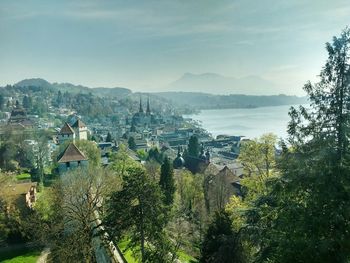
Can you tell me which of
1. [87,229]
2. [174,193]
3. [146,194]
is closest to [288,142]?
[146,194]

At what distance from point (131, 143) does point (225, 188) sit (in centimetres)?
4726

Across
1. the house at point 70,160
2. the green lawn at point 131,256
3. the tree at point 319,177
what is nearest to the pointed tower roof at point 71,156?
the house at point 70,160

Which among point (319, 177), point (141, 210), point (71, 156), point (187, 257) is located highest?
point (319, 177)

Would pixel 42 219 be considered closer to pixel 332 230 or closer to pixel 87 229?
pixel 87 229

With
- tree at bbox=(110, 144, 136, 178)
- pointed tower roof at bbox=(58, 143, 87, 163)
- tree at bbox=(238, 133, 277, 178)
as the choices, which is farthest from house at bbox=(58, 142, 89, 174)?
tree at bbox=(238, 133, 277, 178)

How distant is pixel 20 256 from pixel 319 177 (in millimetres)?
19361

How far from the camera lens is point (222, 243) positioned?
50.2 ft

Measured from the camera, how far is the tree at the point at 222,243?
1352 cm

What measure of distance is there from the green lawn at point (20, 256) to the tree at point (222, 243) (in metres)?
10.5

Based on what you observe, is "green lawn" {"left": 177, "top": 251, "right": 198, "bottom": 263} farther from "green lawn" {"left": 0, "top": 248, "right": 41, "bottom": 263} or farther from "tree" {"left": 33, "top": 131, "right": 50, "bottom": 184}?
"tree" {"left": 33, "top": 131, "right": 50, "bottom": 184}

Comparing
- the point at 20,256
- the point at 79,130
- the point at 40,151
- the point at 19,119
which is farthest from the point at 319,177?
the point at 19,119

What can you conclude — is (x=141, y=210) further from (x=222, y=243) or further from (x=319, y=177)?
(x=319, y=177)

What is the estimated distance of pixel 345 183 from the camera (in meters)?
7.81

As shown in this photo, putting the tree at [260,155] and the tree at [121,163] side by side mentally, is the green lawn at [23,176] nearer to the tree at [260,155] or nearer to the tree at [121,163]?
the tree at [121,163]
